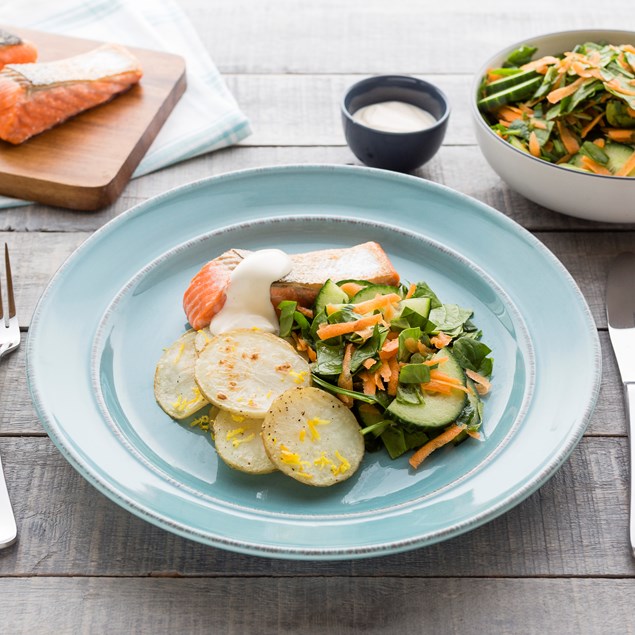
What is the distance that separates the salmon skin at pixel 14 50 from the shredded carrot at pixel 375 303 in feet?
7.52

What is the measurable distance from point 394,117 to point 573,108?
2.53 ft

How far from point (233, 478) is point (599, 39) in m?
2.46

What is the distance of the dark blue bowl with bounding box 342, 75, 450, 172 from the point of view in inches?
126

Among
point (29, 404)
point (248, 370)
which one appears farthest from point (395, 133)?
point (29, 404)

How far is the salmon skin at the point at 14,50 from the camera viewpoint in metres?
3.63

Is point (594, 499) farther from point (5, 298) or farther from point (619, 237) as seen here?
point (5, 298)

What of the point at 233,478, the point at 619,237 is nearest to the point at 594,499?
the point at 233,478

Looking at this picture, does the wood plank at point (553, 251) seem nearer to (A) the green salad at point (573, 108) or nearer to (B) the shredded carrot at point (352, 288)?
(A) the green salad at point (573, 108)

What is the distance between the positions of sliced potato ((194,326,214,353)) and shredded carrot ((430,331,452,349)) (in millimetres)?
681

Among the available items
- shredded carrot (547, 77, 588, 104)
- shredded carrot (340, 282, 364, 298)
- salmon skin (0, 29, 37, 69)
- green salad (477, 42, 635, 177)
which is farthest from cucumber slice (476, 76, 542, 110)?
salmon skin (0, 29, 37, 69)

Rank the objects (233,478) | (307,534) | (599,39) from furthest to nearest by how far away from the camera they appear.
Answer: (599,39) → (233,478) → (307,534)

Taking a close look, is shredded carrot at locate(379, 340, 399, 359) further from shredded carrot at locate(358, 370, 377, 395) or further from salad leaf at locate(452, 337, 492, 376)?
salad leaf at locate(452, 337, 492, 376)

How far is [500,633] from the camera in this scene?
1.93 meters

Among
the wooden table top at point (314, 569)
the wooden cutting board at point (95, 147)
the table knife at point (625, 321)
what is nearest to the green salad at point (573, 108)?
the table knife at point (625, 321)
